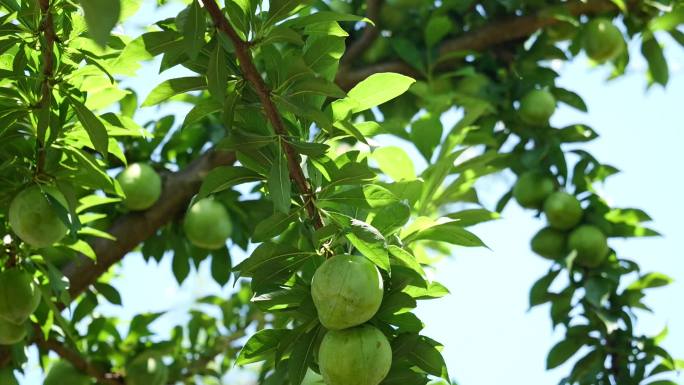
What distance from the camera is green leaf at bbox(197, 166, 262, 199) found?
1456 mm

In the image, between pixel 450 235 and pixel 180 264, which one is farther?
pixel 180 264

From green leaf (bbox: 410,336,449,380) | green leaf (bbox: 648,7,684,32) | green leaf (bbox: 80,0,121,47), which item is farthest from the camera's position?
green leaf (bbox: 648,7,684,32)

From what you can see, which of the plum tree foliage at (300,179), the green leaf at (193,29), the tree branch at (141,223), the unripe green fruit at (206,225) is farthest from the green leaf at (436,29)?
the green leaf at (193,29)

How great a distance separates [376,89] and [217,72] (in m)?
0.26

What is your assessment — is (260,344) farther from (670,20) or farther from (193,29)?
(670,20)

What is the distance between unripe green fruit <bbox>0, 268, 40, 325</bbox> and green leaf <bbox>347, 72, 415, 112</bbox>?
699 millimetres

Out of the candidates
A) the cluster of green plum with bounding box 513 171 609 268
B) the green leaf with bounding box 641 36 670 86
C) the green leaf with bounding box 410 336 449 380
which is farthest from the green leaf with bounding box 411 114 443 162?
the green leaf with bounding box 641 36 670 86

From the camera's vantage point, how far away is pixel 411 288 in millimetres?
1533

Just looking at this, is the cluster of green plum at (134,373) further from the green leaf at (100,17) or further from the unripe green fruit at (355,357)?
the green leaf at (100,17)

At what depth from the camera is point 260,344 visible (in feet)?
5.13

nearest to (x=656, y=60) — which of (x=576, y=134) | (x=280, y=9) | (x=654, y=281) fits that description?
(x=576, y=134)

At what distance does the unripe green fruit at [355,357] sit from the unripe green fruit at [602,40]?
1.69 m

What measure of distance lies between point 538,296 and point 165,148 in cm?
108

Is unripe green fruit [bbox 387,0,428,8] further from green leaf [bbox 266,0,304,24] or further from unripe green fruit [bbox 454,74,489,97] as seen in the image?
green leaf [bbox 266,0,304,24]
